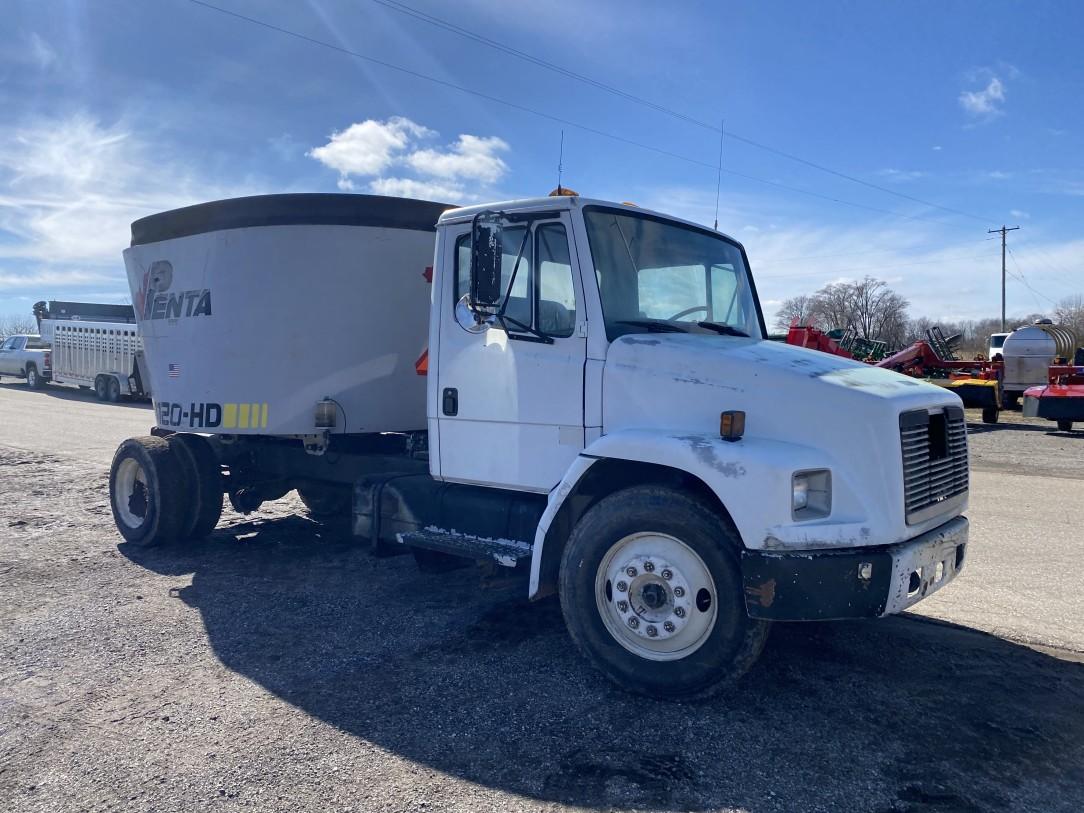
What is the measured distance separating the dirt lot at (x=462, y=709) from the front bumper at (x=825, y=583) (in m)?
0.59

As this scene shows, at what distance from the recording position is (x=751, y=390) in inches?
158

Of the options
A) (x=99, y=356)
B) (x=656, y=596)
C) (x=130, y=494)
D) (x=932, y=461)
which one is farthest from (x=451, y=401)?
(x=99, y=356)

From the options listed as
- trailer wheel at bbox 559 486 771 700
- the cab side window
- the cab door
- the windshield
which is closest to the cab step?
the cab door

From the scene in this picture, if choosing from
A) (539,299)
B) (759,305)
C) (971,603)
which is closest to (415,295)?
(539,299)

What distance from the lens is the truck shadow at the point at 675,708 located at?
10.9 feet

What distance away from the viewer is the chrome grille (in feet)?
12.8

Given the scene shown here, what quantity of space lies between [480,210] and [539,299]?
2.74 ft

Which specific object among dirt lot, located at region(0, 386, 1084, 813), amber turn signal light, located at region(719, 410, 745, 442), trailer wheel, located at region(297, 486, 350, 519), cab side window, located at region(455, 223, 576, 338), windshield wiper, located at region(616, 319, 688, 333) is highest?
cab side window, located at region(455, 223, 576, 338)

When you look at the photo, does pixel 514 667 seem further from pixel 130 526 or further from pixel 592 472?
pixel 130 526

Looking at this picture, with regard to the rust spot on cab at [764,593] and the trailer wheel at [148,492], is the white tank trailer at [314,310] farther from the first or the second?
the rust spot on cab at [764,593]

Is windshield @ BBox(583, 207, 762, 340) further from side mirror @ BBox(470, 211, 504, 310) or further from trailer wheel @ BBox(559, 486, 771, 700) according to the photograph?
trailer wheel @ BBox(559, 486, 771, 700)

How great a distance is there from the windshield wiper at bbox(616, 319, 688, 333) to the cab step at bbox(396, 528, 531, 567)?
146 cm

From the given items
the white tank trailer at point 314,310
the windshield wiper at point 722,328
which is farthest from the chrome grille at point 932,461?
the white tank trailer at point 314,310

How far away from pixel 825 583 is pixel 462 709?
1.85 m
